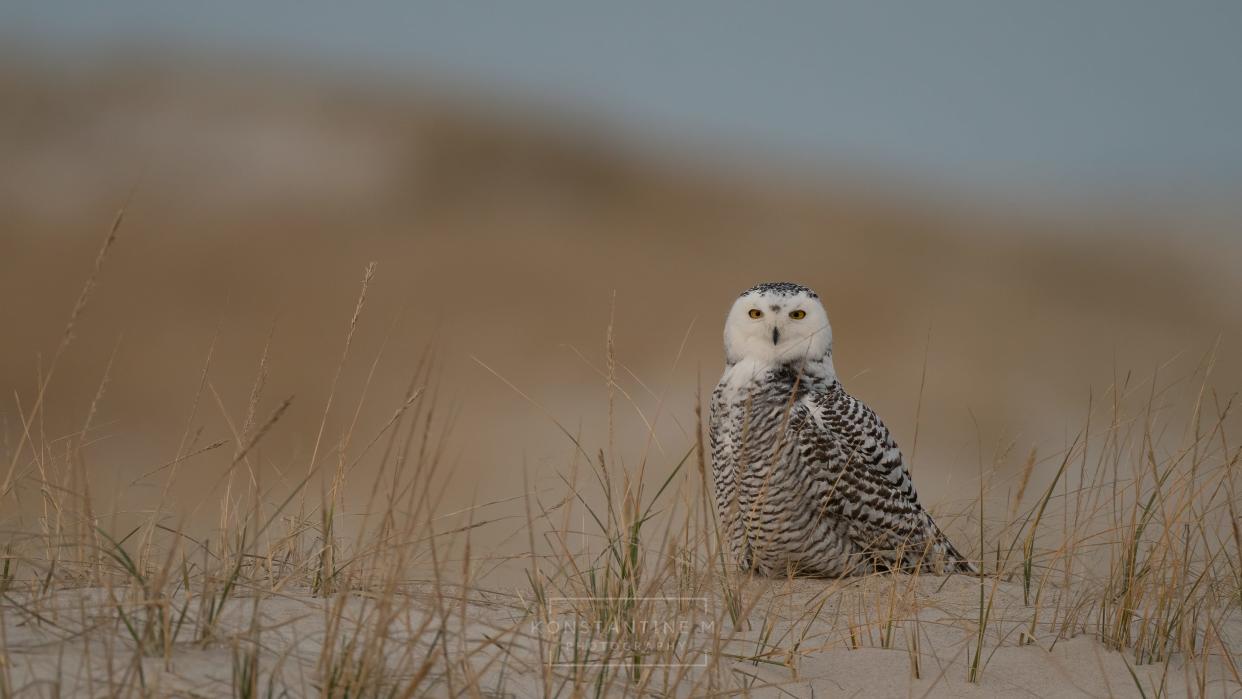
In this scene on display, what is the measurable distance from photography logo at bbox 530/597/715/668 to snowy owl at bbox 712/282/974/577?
1355 mm

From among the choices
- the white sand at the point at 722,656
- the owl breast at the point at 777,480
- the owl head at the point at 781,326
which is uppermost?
the owl head at the point at 781,326

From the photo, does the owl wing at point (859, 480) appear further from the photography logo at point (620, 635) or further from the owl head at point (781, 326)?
the photography logo at point (620, 635)

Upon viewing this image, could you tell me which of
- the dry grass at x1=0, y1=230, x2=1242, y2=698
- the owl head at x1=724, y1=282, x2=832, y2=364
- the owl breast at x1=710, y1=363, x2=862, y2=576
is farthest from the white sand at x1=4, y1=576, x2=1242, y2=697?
the owl head at x1=724, y1=282, x2=832, y2=364

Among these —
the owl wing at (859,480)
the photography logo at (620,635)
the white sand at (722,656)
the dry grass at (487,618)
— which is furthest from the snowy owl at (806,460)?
the photography logo at (620,635)

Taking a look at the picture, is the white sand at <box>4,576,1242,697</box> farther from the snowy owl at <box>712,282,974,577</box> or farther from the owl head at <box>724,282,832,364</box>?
the owl head at <box>724,282,832,364</box>

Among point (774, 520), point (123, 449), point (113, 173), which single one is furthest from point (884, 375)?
point (113, 173)

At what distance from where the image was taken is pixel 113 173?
68.0 ft

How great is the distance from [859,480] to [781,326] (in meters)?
0.72

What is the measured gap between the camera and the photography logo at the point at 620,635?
240cm

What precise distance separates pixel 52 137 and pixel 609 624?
2250 centimetres

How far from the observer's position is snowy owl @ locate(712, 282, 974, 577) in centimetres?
426

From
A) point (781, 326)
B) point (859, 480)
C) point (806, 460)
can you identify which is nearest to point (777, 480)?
point (806, 460)

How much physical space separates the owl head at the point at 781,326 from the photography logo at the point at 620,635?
67.7 inches

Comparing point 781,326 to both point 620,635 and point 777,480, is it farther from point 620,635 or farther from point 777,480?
point 620,635
